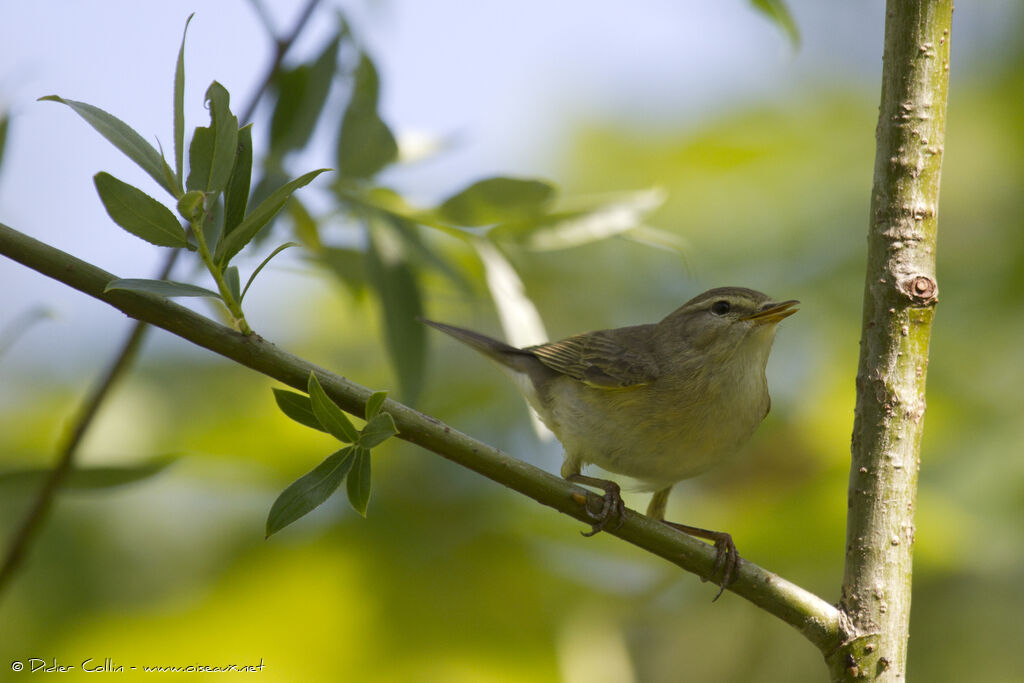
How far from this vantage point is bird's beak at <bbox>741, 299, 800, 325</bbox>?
10.7ft

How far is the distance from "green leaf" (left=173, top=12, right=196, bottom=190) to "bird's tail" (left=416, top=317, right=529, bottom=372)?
6.96 ft

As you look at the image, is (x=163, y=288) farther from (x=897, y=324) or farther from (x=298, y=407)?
(x=897, y=324)

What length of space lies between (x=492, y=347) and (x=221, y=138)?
241cm

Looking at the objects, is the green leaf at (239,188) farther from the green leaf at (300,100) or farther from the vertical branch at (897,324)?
the vertical branch at (897,324)

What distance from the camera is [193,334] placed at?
155cm

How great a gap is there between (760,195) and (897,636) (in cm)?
293

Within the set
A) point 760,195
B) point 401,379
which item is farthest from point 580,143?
point 401,379

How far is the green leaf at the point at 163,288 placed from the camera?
1.41 metres

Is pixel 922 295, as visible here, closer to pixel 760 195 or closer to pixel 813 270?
pixel 813 270

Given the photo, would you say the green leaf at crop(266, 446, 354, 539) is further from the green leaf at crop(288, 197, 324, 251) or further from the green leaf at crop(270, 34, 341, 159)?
the green leaf at crop(270, 34, 341, 159)

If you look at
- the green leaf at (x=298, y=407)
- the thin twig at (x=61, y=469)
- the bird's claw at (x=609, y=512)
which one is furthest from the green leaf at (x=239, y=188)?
the bird's claw at (x=609, y=512)

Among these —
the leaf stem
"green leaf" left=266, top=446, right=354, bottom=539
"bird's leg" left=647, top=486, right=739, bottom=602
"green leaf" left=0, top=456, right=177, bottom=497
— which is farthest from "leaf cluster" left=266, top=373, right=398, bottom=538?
"bird's leg" left=647, top=486, right=739, bottom=602

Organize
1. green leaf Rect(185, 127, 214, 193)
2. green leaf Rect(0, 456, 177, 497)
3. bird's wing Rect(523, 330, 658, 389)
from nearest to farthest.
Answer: green leaf Rect(185, 127, 214, 193)
green leaf Rect(0, 456, 177, 497)
bird's wing Rect(523, 330, 658, 389)

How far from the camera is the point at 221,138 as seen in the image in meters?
1.49
